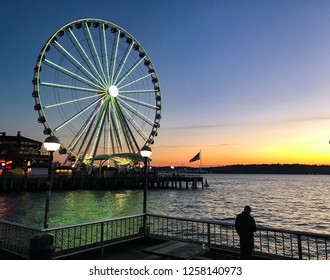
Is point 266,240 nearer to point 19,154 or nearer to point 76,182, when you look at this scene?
point 76,182

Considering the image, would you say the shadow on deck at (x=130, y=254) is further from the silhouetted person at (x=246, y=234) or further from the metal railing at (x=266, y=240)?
the silhouetted person at (x=246, y=234)

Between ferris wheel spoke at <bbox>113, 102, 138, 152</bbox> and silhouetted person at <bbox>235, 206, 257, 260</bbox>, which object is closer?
silhouetted person at <bbox>235, 206, 257, 260</bbox>

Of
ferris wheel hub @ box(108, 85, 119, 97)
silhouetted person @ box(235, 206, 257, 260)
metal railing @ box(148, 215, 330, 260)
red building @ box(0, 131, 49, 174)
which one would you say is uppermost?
ferris wheel hub @ box(108, 85, 119, 97)

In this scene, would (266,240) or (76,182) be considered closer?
(266,240)

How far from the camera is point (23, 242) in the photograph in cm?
911

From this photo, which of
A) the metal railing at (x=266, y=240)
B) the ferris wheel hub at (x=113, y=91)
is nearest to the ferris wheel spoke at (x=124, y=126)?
the ferris wheel hub at (x=113, y=91)

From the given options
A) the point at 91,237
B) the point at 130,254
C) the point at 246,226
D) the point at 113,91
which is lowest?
the point at 130,254

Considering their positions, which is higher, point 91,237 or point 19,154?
point 19,154

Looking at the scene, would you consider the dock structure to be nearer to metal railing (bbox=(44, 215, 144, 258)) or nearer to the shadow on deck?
metal railing (bbox=(44, 215, 144, 258))

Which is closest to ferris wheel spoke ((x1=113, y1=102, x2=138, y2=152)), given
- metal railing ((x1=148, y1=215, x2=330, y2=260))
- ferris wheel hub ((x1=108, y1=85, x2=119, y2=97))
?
ferris wheel hub ((x1=108, y1=85, x2=119, y2=97))

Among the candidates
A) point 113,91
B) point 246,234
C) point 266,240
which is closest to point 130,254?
point 246,234

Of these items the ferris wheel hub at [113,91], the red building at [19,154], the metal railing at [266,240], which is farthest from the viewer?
the red building at [19,154]
